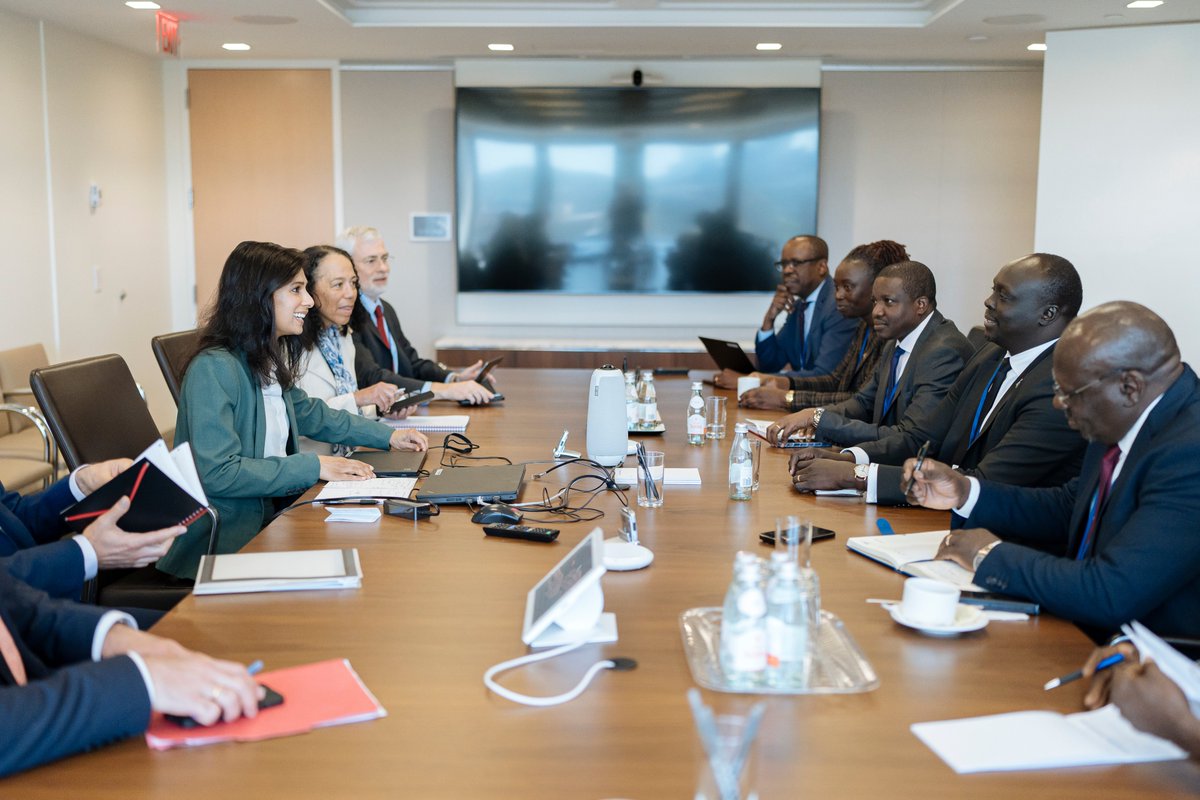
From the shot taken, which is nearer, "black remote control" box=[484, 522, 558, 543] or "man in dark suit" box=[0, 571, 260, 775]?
"man in dark suit" box=[0, 571, 260, 775]

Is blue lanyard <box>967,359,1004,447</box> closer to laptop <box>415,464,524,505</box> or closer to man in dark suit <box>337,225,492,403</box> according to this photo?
laptop <box>415,464,524,505</box>

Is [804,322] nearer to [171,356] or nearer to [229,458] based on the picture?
[171,356]

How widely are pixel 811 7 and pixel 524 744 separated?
547cm

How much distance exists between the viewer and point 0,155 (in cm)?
545

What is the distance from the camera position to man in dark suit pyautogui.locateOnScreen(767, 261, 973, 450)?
3551mm

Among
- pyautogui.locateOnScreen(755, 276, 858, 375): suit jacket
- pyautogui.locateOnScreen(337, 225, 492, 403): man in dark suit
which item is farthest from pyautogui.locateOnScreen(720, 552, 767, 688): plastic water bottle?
pyautogui.locateOnScreen(755, 276, 858, 375): suit jacket

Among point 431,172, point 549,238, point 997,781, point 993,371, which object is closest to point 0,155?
point 431,172

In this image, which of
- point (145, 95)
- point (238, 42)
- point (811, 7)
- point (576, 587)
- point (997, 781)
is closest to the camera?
point (997, 781)

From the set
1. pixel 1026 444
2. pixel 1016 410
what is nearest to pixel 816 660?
pixel 1026 444

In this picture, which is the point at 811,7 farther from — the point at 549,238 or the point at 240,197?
the point at 240,197

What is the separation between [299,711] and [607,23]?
5275 mm

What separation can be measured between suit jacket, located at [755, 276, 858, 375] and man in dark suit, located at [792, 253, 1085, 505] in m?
2.12

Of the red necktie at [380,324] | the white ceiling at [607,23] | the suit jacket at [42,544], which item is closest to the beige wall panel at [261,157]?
the white ceiling at [607,23]

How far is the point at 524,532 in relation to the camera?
7.61ft
